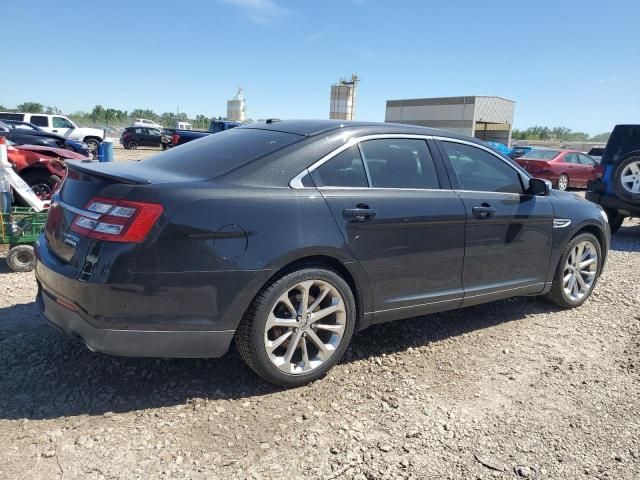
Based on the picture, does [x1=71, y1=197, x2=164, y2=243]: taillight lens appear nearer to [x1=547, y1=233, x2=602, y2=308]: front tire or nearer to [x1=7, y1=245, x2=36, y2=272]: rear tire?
[x1=7, y1=245, x2=36, y2=272]: rear tire

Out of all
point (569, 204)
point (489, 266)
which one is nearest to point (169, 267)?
point (489, 266)

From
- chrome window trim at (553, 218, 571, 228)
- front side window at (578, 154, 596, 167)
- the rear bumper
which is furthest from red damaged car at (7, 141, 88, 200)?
front side window at (578, 154, 596, 167)

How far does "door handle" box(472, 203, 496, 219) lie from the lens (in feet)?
12.8

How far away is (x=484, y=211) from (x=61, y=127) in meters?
26.4

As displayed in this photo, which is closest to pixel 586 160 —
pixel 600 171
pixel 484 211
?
pixel 600 171

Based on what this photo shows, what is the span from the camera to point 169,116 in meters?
90.6

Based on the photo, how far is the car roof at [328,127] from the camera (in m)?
3.51

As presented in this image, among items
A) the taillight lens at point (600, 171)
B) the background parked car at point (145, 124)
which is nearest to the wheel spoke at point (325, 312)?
the taillight lens at point (600, 171)

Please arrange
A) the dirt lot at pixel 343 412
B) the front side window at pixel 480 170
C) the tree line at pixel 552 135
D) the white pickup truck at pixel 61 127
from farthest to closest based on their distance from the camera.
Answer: the tree line at pixel 552 135
the white pickup truck at pixel 61 127
the front side window at pixel 480 170
the dirt lot at pixel 343 412

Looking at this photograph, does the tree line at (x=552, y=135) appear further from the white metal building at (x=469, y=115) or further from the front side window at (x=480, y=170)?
the front side window at (x=480, y=170)

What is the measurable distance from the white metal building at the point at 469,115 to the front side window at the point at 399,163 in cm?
5185

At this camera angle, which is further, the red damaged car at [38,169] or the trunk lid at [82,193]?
the red damaged car at [38,169]

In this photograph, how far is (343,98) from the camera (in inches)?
2044

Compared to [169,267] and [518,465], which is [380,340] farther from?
[169,267]
